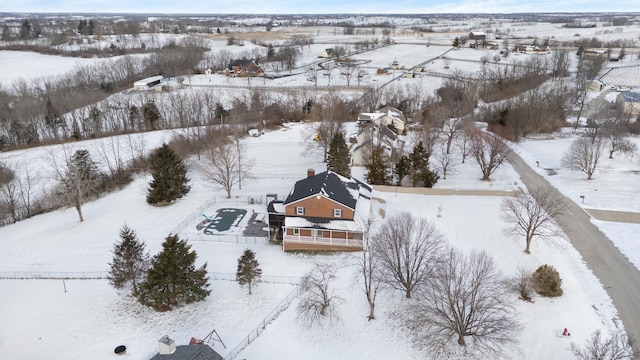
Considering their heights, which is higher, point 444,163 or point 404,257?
point 404,257

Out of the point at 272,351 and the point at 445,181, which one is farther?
the point at 445,181

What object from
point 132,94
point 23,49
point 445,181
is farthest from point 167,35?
point 445,181

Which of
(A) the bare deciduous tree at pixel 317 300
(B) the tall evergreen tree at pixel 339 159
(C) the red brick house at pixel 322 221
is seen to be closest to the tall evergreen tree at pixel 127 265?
(C) the red brick house at pixel 322 221

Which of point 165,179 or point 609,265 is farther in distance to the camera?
point 165,179

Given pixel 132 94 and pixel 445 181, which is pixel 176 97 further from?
pixel 445 181

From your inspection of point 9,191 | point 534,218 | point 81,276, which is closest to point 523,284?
point 534,218

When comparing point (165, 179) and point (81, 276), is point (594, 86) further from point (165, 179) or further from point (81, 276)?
point (81, 276)

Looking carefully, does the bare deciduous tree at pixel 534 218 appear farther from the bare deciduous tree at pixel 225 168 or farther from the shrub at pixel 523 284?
the bare deciduous tree at pixel 225 168
